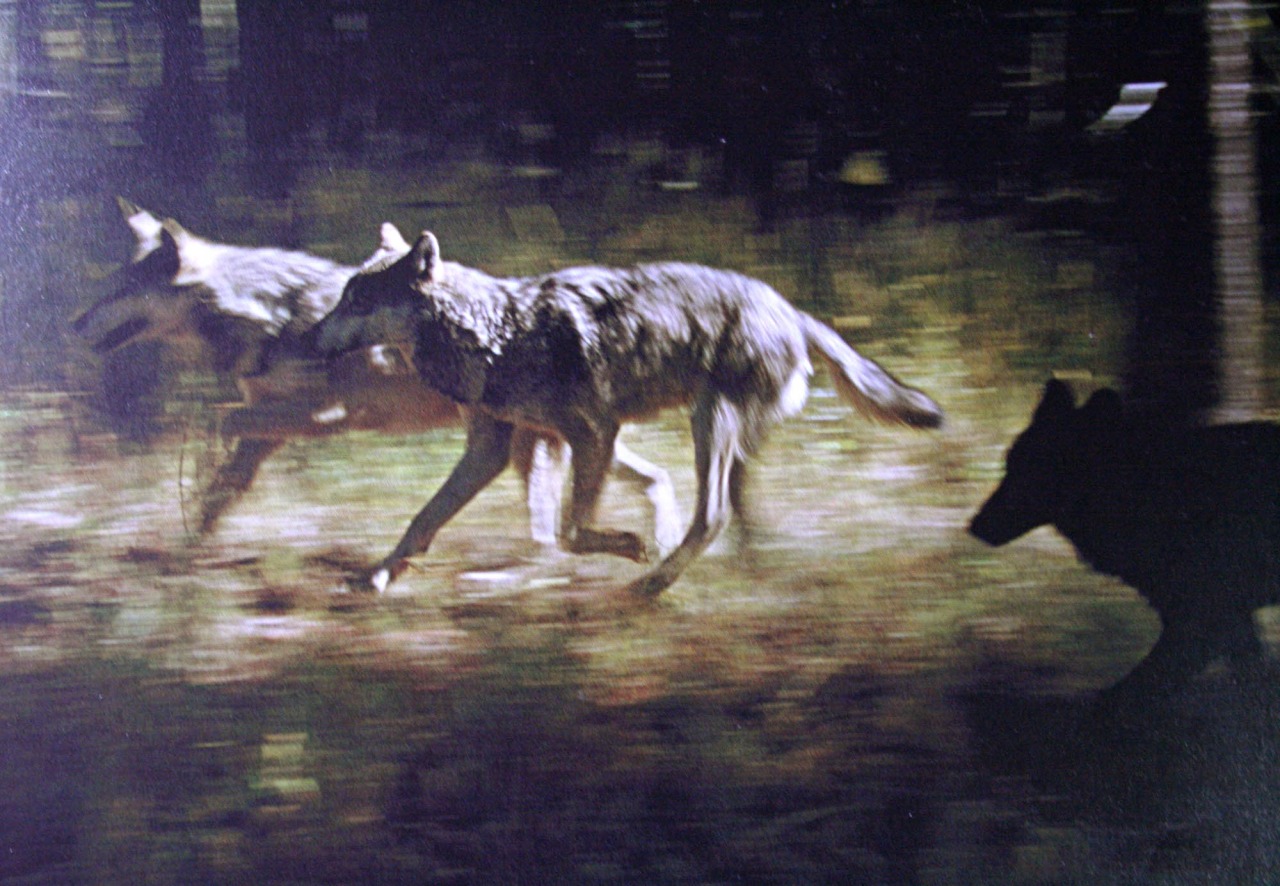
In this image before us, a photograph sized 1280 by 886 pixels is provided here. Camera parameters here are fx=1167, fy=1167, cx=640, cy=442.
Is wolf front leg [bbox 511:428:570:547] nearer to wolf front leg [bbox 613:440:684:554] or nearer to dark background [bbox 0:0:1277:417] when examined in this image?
wolf front leg [bbox 613:440:684:554]

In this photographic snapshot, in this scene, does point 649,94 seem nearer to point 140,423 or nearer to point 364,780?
point 140,423

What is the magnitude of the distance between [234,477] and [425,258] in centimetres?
97

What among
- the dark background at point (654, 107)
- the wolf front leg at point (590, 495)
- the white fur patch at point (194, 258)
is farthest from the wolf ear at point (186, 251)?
the wolf front leg at point (590, 495)

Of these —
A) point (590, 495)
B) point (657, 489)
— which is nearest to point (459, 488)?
point (590, 495)

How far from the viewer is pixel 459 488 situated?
3.89 meters

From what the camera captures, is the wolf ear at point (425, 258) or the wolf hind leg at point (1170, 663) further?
the wolf hind leg at point (1170, 663)

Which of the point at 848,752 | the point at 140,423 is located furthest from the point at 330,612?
the point at 848,752

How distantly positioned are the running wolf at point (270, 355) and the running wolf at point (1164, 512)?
1.25 m

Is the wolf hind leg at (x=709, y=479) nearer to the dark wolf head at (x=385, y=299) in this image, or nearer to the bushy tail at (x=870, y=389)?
the bushy tail at (x=870, y=389)

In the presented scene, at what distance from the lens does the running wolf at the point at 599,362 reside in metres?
3.87

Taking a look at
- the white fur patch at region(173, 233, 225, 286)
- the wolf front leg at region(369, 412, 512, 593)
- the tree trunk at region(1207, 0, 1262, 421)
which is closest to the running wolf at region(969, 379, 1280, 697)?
the tree trunk at region(1207, 0, 1262, 421)

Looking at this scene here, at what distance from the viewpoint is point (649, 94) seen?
391cm

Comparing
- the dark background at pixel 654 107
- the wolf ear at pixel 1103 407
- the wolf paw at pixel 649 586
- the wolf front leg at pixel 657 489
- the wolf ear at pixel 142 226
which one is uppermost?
the dark background at pixel 654 107

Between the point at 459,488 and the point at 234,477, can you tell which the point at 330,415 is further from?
the point at 459,488
